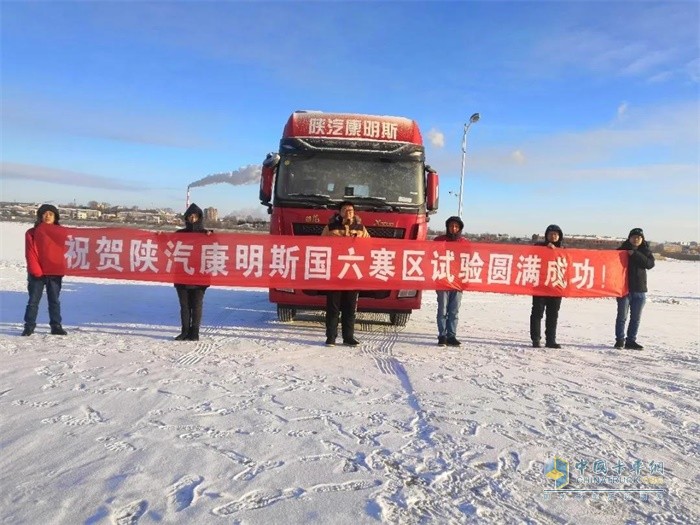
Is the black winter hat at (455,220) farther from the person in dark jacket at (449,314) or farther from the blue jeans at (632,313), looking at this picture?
the blue jeans at (632,313)

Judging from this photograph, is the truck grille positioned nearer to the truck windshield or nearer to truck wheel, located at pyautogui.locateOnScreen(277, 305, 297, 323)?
the truck windshield

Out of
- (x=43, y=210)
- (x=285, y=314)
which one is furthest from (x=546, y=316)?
(x=43, y=210)

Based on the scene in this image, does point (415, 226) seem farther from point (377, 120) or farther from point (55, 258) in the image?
point (55, 258)

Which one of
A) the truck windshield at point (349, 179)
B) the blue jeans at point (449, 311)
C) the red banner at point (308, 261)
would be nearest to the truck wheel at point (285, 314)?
the red banner at point (308, 261)

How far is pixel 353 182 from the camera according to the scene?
7.88m

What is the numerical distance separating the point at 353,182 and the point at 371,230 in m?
0.85

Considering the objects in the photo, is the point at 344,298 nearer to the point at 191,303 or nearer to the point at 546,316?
the point at 191,303

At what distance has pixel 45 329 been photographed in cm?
718

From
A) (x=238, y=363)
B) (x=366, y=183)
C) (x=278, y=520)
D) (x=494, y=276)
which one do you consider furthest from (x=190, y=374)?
(x=494, y=276)

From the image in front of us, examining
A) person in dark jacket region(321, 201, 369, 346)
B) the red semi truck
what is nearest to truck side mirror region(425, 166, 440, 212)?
the red semi truck

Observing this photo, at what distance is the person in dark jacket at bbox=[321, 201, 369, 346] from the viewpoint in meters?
7.01

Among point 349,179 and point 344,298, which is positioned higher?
point 349,179

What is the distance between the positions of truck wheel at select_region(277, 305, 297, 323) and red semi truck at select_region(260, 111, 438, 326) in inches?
6.8

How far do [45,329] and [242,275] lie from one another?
2.95 metres
